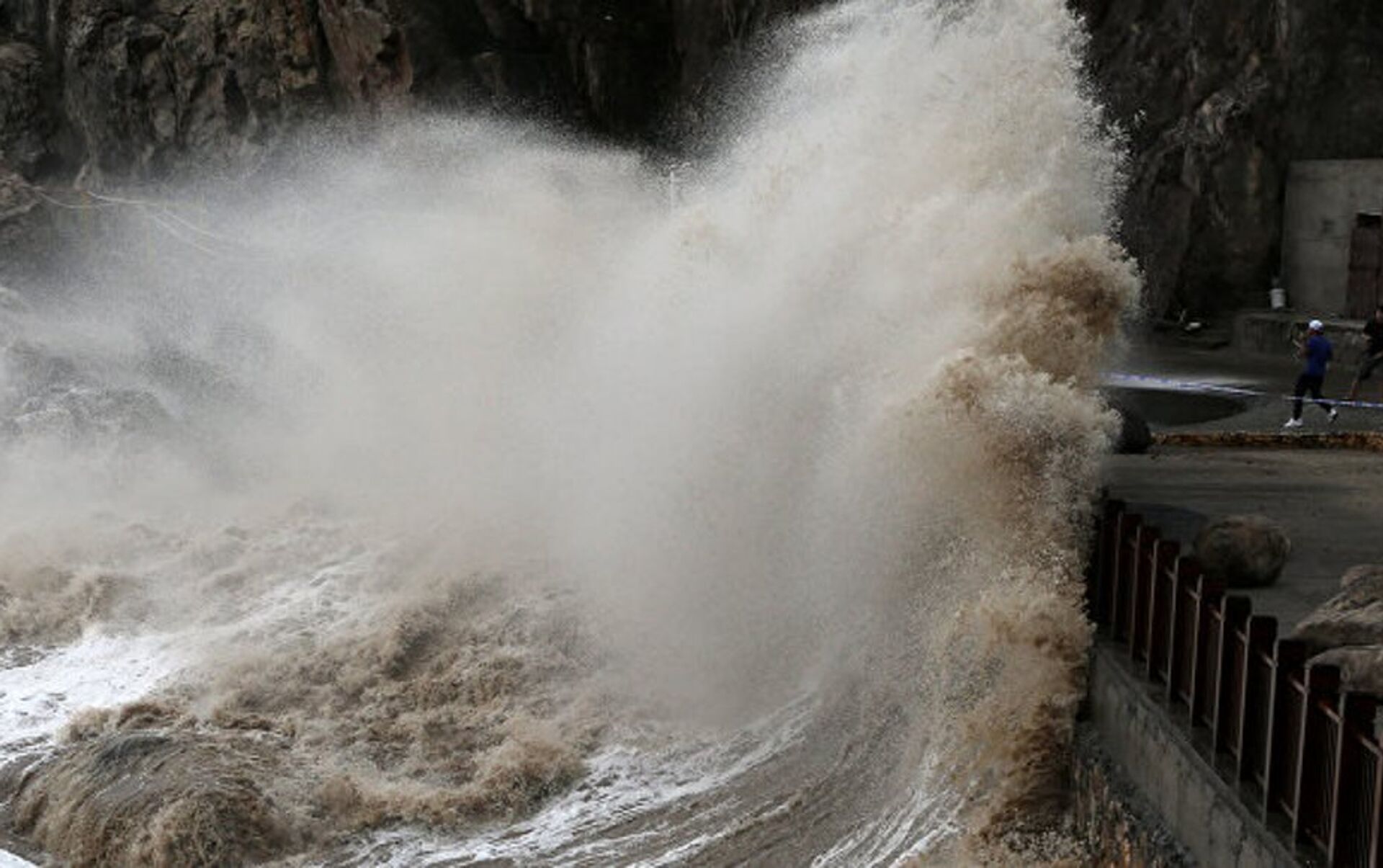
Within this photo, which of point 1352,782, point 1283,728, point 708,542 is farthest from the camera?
point 708,542

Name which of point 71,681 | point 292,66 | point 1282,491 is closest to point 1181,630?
point 1282,491

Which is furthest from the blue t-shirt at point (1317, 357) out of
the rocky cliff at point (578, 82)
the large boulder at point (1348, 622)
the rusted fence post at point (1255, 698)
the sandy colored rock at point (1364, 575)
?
the rusted fence post at point (1255, 698)

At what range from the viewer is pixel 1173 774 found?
679cm

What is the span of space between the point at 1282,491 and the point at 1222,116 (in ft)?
37.6

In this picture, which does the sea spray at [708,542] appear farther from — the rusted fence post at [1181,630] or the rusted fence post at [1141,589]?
the rusted fence post at [1181,630]

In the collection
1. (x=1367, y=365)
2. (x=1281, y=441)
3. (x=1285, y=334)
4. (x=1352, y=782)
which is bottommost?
(x=1281, y=441)

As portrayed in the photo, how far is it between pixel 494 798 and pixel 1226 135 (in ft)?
53.0

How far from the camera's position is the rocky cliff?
22266 mm

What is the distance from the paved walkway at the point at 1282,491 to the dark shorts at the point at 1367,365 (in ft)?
1.10

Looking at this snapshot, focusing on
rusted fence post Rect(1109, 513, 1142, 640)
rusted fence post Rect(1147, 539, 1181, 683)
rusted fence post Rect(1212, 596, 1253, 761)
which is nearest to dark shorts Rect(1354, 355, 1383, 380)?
rusted fence post Rect(1109, 513, 1142, 640)

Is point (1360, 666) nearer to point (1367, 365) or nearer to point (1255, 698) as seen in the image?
point (1255, 698)

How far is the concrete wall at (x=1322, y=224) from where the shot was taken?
2177 centimetres

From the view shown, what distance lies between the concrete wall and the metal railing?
49.9 feet

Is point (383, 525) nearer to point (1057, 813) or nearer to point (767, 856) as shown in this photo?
point (767, 856)
